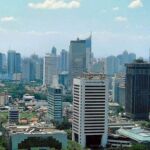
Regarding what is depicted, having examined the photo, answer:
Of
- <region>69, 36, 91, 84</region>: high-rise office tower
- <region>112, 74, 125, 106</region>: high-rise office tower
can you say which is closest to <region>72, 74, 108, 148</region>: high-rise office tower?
<region>112, 74, 125, 106</region>: high-rise office tower

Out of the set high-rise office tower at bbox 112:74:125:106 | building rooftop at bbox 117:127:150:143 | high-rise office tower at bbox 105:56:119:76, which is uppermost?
high-rise office tower at bbox 105:56:119:76

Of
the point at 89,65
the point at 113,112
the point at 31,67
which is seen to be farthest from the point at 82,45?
the point at 113,112

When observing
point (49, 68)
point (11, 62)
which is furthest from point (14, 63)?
point (49, 68)

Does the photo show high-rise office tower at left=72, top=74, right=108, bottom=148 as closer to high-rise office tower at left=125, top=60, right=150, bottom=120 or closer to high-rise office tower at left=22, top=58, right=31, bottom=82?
high-rise office tower at left=125, top=60, right=150, bottom=120

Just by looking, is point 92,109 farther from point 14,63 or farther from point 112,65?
point 112,65

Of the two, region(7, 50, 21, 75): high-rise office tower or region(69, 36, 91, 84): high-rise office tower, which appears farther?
region(7, 50, 21, 75): high-rise office tower

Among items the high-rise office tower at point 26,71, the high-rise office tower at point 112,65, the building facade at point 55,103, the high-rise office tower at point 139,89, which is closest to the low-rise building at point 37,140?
the building facade at point 55,103
